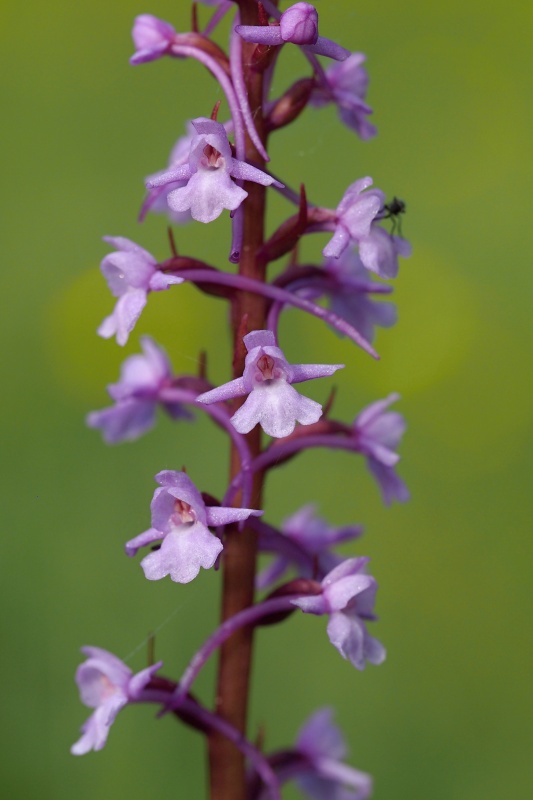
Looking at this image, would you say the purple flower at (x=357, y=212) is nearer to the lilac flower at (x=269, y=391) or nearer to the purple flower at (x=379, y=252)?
the purple flower at (x=379, y=252)

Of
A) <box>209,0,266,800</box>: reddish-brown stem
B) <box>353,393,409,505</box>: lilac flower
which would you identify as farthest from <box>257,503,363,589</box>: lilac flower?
<box>209,0,266,800</box>: reddish-brown stem

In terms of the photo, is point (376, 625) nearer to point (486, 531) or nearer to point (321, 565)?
point (486, 531)

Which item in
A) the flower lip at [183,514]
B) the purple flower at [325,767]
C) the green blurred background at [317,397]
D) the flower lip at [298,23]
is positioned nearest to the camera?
the flower lip at [298,23]

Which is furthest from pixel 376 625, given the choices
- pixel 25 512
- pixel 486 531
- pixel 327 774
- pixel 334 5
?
pixel 334 5

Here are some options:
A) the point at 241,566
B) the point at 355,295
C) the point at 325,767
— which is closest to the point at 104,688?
the point at 241,566

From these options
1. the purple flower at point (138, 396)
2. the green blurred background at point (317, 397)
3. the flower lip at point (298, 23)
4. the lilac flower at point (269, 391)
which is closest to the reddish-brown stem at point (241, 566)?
the lilac flower at point (269, 391)

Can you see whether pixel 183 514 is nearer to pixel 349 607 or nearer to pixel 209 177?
pixel 349 607
